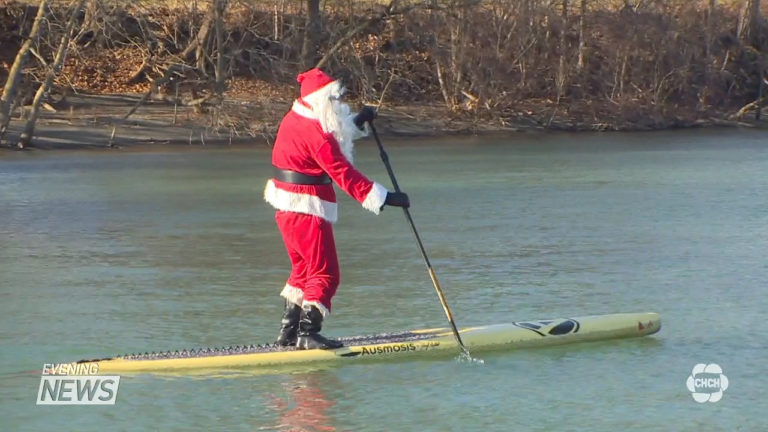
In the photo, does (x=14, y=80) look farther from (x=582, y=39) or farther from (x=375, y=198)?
(x=375, y=198)

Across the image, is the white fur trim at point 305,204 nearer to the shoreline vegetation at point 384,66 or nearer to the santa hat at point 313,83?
the santa hat at point 313,83

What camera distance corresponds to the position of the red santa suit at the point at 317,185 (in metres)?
8.31

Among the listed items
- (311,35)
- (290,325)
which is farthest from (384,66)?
(290,325)

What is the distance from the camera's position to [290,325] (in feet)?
28.6

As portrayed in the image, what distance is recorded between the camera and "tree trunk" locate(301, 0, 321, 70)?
3484 centimetres

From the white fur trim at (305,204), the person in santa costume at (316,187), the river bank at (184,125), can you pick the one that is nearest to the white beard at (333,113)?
the person in santa costume at (316,187)

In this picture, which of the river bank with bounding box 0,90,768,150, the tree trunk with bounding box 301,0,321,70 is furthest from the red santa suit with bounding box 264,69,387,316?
the tree trunk with bounding box 301,0,321,70

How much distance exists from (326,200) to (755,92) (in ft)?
116

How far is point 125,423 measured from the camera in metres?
7.22

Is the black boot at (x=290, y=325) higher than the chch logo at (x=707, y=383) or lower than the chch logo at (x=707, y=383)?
lower

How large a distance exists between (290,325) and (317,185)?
976 millimetres

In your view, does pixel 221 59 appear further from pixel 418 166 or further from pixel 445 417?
pixel 445 417

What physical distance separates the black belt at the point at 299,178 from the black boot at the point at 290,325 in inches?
33.1

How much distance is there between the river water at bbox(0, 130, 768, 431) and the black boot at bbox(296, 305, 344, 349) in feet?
0.64
